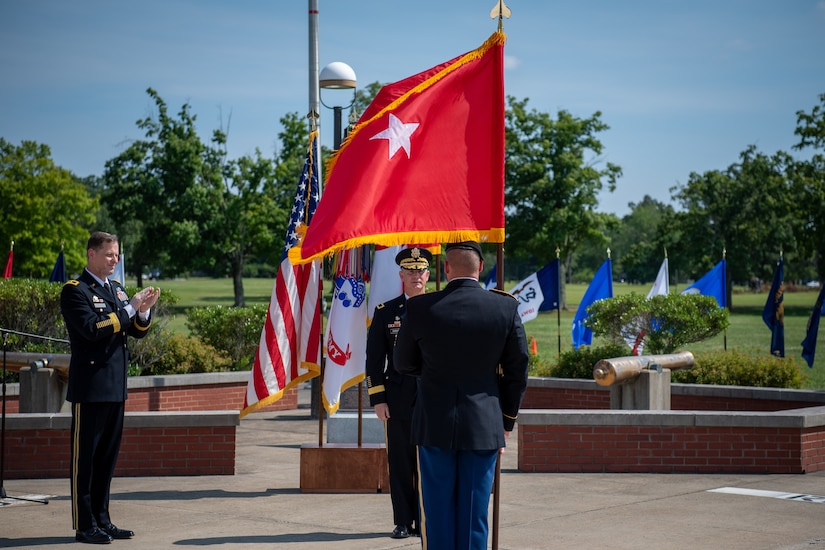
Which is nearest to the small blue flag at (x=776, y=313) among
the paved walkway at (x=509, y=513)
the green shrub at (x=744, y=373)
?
the green shrub at (x=744, y=373)

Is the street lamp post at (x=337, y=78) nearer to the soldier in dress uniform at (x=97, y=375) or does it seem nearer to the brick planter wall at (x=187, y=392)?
the brick planter wall at (x=187, y=392)

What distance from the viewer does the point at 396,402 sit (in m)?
7.88

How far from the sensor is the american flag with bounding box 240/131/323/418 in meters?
9.95

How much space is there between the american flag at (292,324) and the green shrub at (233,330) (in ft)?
23.9

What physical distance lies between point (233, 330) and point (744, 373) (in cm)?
797

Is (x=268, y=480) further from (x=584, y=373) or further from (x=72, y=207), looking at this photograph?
(x=72, y=207)

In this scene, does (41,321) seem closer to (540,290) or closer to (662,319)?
(540,290)

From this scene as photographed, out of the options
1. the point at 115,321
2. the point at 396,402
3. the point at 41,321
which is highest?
the point at 41,321

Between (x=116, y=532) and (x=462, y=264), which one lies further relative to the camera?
(x=116, y=532)

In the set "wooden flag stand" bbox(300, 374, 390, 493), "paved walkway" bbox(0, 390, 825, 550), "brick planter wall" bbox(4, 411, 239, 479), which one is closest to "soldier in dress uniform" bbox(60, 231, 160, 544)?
"paved walkway" bbox(0, 390, 825, 550)

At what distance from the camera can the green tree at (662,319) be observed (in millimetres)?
15430

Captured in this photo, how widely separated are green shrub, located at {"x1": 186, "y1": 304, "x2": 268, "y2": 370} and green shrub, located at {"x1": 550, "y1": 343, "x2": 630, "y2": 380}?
4890 millimetres

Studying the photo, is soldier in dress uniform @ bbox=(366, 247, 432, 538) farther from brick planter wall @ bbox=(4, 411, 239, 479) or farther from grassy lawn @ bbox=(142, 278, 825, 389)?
grassy lawn @ bbox=(142, 278, 825, 389)

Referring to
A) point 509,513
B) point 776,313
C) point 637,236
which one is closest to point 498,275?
point 509,513
